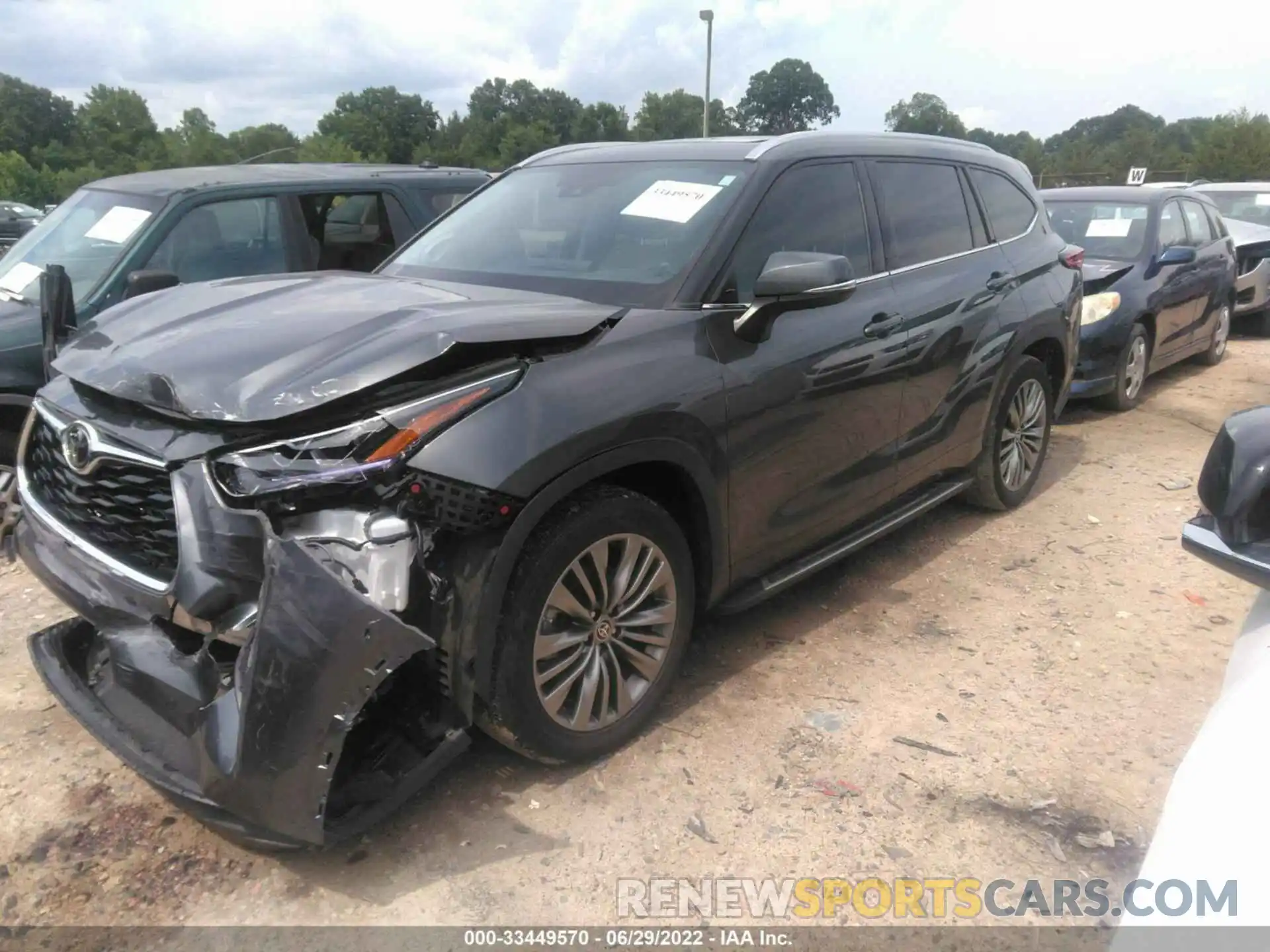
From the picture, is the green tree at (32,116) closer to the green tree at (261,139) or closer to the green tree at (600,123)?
the green tree at (261,139)

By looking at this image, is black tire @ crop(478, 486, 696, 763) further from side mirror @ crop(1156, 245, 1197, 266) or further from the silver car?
the silver car

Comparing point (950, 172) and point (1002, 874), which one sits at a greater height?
point (950, 172)

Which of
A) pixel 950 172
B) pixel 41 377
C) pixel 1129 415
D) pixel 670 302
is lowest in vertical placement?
pixel 1129 415

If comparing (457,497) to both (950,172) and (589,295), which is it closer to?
(589,295)

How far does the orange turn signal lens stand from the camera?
2.39m

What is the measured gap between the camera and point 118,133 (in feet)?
177

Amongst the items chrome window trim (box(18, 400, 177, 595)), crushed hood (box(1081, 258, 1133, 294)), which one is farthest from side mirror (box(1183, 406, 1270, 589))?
crushed hood (box(1081, 258, 1133, 294))

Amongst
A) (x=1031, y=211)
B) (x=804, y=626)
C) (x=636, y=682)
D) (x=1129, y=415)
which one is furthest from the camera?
(x=1129, y=415)

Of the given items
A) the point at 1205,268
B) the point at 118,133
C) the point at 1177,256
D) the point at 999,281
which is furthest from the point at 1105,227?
the point at 118,133

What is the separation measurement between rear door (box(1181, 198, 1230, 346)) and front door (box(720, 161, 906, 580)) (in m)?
5.76

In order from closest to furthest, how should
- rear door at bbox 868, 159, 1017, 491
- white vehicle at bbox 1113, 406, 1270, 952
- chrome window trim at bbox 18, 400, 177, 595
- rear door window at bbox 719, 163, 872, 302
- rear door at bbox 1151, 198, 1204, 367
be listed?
white vehicle at bbox 1113, 406, 1270, 952
chrome window trim at bbox 18, 400, 177, 595
rear door window at bbox 719, 163, 872, 302
rear door at bbox 868, 159, 1017, 491
rear door at bbox 1151, 198, 1204, 367

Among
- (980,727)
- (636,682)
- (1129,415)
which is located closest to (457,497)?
(636,682)

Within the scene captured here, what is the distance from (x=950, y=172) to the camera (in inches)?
182

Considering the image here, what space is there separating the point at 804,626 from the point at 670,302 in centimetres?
160
